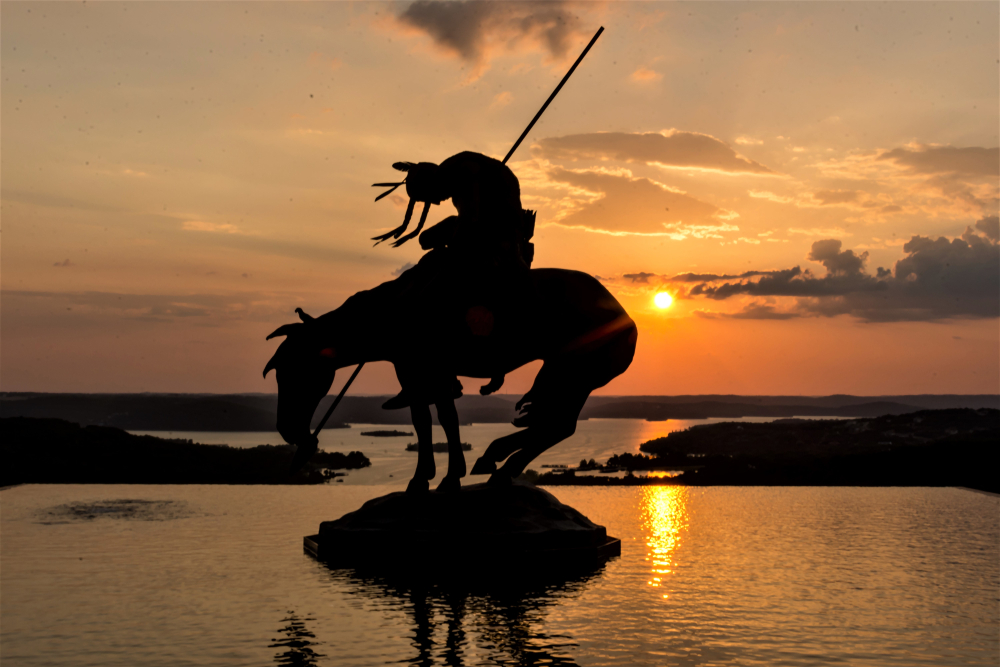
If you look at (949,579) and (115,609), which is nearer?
(115,609)

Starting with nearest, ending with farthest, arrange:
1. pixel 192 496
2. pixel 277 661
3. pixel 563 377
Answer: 1. pixel 277 661
2. pixel 563 377
3. pixel 192 496

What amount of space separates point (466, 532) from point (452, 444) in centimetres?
156

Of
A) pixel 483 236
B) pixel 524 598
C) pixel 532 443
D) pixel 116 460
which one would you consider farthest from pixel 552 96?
pixel 116 460

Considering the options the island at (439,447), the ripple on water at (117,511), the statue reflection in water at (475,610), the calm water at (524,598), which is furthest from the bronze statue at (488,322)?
the island at (439,447)

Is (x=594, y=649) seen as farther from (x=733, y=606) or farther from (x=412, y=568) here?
(x=412, y=568)

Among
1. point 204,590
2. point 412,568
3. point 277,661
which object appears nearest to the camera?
point 277,661

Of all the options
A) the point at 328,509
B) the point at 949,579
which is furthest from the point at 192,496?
the point at 949,579

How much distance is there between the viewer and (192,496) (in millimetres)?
18266

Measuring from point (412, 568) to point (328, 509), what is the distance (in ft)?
20.0

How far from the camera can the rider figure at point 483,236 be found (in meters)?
11.3

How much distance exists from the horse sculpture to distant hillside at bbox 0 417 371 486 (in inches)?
451

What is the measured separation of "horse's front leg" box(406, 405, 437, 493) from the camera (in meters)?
11.6

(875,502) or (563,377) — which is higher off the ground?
(563,377)

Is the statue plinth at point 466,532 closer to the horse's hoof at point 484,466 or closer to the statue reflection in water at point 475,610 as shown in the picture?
the horse's hoof at point 484,466
